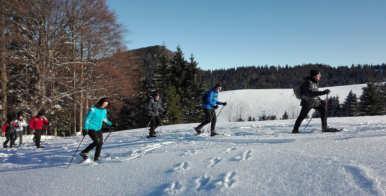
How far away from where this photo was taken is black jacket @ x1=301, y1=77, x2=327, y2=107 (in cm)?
957

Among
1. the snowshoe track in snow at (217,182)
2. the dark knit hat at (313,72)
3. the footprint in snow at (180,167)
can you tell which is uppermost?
the dark knit hat at (313,72)

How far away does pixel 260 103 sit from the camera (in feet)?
441

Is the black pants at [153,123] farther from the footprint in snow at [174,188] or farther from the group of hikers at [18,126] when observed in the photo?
the footprint in snow at [174,188]

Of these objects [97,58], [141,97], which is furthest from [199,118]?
[97,58]

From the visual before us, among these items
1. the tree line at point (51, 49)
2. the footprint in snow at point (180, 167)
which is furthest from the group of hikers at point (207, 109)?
the tree line at point (51, 49)

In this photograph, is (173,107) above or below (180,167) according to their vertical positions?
above

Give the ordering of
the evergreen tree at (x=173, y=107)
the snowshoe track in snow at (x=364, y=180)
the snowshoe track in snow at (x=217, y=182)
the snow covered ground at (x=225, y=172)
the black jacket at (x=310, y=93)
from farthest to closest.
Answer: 1. the evergreen tree at (x=173, y=107)
2. the black jacket at (x=310, y=93)
3. the snowshoe track in snow at (x=217, y=182)
4. the snow covered ground at (x=225, y=172)
5. the snowshoe track in snow at (x=364, y=180)

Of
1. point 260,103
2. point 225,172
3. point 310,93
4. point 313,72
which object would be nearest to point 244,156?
point 225,172

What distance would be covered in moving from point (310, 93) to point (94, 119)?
6.11 m

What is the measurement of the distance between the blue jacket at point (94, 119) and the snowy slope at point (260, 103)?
109m

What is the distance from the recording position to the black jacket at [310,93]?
957 centimetres

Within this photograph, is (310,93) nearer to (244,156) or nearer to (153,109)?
(244,156)

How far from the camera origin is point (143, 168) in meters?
7.16

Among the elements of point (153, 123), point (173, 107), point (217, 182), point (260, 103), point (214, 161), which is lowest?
point (217, 182)
